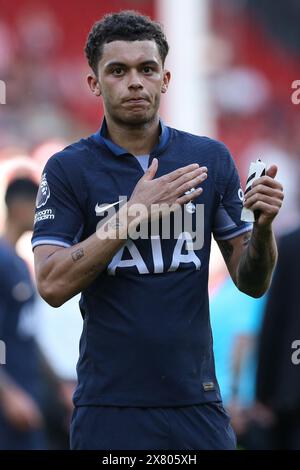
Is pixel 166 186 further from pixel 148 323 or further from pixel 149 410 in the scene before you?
pixel 149 410

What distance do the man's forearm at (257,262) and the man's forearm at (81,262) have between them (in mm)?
492

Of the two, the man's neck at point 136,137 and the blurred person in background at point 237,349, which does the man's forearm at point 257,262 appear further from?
the blurred person in background at point 237,349

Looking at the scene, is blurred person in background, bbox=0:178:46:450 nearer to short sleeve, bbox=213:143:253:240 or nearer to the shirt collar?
the shirt collar

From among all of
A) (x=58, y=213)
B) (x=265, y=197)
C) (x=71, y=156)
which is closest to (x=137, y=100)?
(x=71, y=156)

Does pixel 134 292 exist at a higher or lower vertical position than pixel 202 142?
lower

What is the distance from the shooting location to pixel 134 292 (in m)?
4.29

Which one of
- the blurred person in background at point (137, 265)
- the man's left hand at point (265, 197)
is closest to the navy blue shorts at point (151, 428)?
the blurred person in background at point (137, 265)

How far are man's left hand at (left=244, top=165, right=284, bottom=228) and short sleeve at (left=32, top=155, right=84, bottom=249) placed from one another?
0.64 m

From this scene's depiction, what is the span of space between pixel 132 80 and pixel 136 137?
256 mm

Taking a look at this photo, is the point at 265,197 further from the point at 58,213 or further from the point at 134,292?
the point at 58,213

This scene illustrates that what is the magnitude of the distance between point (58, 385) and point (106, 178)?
A: 4.00 metres

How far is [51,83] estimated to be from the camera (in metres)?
19.9

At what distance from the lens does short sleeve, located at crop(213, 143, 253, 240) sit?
14.8 ft

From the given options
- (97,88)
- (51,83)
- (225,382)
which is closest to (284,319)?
(225,382)
